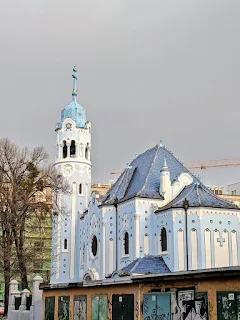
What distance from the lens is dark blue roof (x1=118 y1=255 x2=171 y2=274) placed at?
3769 centimetres

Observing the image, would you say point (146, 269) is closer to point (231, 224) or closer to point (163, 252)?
point (163, 252)

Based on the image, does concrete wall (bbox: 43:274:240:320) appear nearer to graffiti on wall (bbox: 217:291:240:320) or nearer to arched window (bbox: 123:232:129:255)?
graffiti on wall (bbox: 217:291:240:320)

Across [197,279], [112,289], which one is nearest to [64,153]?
[112,289]

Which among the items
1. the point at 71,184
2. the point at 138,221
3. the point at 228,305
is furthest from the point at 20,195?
the point at 228,305

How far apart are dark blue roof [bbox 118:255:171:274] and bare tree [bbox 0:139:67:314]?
7200mm

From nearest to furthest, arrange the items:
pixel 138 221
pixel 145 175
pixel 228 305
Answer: pixel 228 305
pixel 138 221
pixel 145 175

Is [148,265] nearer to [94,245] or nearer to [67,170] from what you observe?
[94,245]

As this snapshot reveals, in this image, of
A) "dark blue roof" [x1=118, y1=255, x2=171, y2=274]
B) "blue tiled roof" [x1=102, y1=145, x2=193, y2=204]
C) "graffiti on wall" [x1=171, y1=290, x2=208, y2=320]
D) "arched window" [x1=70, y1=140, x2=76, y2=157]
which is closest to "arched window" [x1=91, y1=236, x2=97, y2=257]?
"blue tiled roof" [x1=102, y1=145, x2=193, y2=204]

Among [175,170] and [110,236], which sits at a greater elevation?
[175,170]

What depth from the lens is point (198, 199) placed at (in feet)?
132

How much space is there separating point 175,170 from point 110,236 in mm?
8008

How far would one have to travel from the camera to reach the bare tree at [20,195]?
35094mm

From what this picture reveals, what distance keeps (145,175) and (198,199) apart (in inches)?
252

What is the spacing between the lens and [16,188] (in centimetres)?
3544
